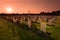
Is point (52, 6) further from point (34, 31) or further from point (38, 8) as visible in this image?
point (34, 31)

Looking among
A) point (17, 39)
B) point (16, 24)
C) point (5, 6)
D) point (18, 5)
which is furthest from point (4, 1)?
point (17, 39)

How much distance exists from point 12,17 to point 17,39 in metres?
0.24

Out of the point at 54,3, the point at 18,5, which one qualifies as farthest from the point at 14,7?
the point at 54,3

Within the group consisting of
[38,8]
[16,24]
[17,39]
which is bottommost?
[17,39]

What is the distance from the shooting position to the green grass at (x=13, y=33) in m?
1.47

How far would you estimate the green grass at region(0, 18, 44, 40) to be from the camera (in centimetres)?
147

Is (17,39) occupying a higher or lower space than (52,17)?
lower

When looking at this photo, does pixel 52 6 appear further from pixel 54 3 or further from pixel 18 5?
pixel 18 5

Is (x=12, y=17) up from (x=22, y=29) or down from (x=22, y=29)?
up

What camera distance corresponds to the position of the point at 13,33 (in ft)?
4.91

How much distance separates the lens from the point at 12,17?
5.02 feet

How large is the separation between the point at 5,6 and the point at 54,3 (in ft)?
1.74

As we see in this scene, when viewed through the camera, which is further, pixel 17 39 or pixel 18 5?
pixel 18 5

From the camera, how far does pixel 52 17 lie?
1.50 metres
